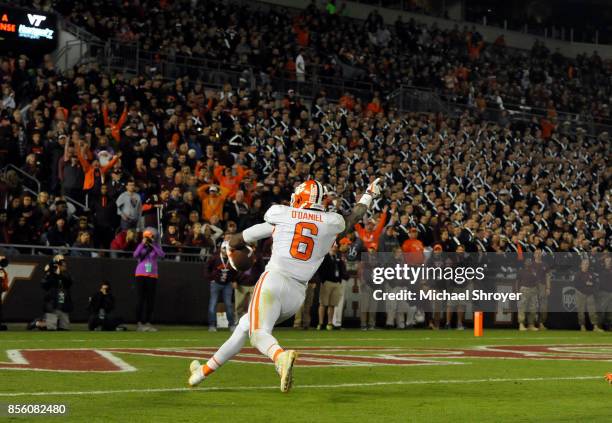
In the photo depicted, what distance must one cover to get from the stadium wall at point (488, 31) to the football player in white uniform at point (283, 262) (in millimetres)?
29882

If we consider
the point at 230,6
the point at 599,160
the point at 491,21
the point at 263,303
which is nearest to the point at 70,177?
the point at 263,303

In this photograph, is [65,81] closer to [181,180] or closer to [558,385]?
[181,180]

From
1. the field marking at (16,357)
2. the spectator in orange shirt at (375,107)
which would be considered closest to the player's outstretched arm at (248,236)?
the field marking at (16,357)

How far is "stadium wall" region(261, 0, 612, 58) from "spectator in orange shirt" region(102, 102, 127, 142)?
1726 cm

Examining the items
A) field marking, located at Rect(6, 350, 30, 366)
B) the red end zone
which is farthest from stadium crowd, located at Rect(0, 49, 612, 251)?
field marking, located at Rect(6, 350, 30, 366)

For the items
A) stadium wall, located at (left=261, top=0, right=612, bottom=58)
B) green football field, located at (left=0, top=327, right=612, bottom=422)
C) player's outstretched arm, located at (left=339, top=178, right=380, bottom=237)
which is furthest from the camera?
stadium wall, located at (left=261, top=0, right=612, bottom=58)

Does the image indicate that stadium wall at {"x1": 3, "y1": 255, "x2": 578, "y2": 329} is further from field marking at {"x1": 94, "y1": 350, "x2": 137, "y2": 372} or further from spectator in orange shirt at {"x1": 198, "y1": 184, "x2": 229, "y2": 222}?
field marking at {"x1": 94, "y1": 350, "x2": 137, "y2": 372}

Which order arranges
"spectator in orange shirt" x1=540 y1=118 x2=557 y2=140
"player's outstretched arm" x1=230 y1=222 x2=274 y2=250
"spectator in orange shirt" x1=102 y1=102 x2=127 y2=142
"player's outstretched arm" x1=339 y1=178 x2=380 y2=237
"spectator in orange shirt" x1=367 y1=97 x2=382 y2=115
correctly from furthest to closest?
"spectator in orange shirt" x1=540 y1=118 x2=557 y2=140, "spectator in orange shirt" x1=367 y1=97 x2=382 y2=115, "spectator in orange shirt" x1=102 y1=102 x2=127 y2=142, "player's outstretched arm" x1=339 y1=178 x2=380 y2=237, "player's outstretched arm" x1=230 y1=222 x2=274 y2=250

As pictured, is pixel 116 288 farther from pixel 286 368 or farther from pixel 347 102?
pixel 347 102

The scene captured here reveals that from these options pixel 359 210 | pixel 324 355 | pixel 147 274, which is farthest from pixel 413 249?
pixel 359 210

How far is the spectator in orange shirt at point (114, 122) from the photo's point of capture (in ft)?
71.7

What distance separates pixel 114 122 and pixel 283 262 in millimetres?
13471

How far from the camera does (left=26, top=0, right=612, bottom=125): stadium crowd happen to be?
29469 mm

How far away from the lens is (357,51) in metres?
36.3
